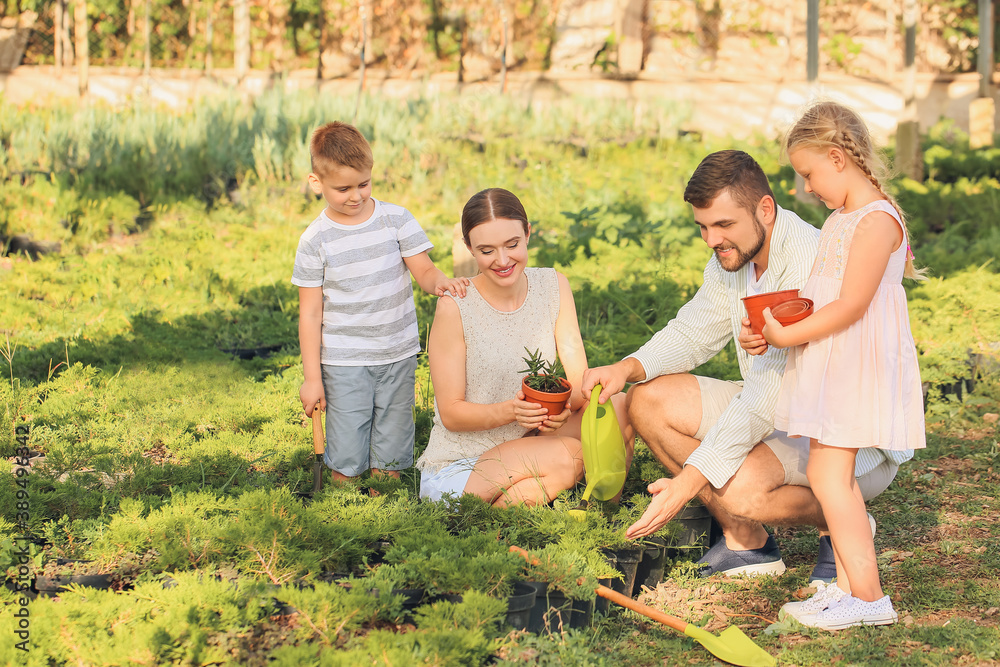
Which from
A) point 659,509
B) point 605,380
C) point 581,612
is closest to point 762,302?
point 605,380

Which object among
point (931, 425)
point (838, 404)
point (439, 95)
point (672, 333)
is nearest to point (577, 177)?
point (439, 95)

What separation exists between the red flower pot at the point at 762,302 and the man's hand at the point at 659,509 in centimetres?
55

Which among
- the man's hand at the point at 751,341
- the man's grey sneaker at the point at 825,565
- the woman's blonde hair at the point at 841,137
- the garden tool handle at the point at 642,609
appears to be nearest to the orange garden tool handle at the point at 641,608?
the garden tool handle at the point at 642,609

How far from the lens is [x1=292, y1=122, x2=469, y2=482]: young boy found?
316 centimetres

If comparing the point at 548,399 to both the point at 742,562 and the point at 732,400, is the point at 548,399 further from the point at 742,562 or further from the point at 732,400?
the point at 742,562

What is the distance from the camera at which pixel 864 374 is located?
2480mm

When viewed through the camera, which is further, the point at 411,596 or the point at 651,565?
the point at 651,565

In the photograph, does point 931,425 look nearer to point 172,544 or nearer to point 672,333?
point 672,333

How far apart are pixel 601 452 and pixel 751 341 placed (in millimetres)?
574

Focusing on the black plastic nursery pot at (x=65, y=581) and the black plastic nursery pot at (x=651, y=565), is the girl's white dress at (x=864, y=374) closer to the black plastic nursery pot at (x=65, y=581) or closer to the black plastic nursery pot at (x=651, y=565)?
the black plastic nursery pot at (x=651, y=565)

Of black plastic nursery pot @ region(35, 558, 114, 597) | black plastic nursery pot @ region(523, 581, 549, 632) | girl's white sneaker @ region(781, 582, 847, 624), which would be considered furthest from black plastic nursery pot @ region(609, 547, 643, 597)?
black plastic nursery pot @ region(35, 558, 114, 597)

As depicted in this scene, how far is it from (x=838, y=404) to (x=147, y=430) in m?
2.77

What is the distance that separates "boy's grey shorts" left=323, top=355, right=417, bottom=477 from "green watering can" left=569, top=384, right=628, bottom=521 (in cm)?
89

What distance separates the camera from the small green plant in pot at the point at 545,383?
104 inches
